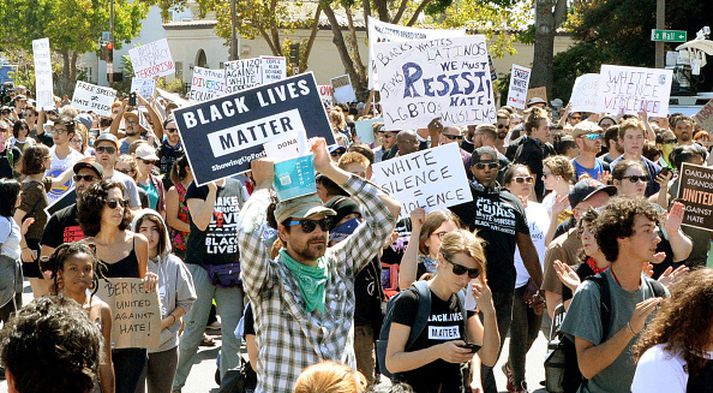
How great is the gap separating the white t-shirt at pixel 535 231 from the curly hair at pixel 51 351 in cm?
560

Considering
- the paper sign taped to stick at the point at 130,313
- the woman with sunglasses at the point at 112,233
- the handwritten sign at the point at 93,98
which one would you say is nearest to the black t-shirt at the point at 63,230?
the woman with sunglasses at the point at 112,233

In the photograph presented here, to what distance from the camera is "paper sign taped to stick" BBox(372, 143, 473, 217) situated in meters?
8.36

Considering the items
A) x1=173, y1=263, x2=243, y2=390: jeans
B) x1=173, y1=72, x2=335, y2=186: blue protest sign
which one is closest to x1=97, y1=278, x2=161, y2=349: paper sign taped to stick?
x1=173, y1=72, x2=335, y2=186: blue protest sign

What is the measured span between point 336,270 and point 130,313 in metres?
1.73

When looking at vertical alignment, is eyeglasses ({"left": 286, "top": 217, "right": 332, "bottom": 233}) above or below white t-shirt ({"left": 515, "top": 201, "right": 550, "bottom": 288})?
above

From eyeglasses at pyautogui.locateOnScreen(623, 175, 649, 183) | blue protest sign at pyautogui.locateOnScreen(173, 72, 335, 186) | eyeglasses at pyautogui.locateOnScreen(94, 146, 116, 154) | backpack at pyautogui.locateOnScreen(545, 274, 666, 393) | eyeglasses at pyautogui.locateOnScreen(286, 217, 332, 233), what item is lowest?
backpack at pyautogui.locateOnScreen(545, 274, 666, 393)

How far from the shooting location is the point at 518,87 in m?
21.1

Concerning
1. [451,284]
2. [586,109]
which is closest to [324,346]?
[451,284]

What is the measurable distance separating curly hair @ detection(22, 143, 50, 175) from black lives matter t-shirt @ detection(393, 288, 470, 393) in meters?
5.40

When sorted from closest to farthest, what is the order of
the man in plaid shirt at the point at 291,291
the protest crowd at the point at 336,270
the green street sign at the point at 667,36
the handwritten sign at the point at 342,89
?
1. the protest crowd at the point at 336,270
2. the man in plaid shirt at the point at 291,291
3. the green street sign at the point at 667,36
4. the handwritten sign at the point at 342,89

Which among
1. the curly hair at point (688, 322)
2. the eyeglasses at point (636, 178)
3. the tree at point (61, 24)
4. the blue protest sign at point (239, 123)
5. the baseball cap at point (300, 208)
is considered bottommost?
the tree at point (61, 24)

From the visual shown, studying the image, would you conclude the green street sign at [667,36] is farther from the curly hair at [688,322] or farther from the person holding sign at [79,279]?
the curly hair at [688,322]

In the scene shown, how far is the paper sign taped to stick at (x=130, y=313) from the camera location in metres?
6.61

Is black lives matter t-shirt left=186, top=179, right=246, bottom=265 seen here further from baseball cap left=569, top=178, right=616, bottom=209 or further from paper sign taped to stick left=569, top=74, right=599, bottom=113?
paper sign taped to stick left=569, top=74, right=599, bottom=113
